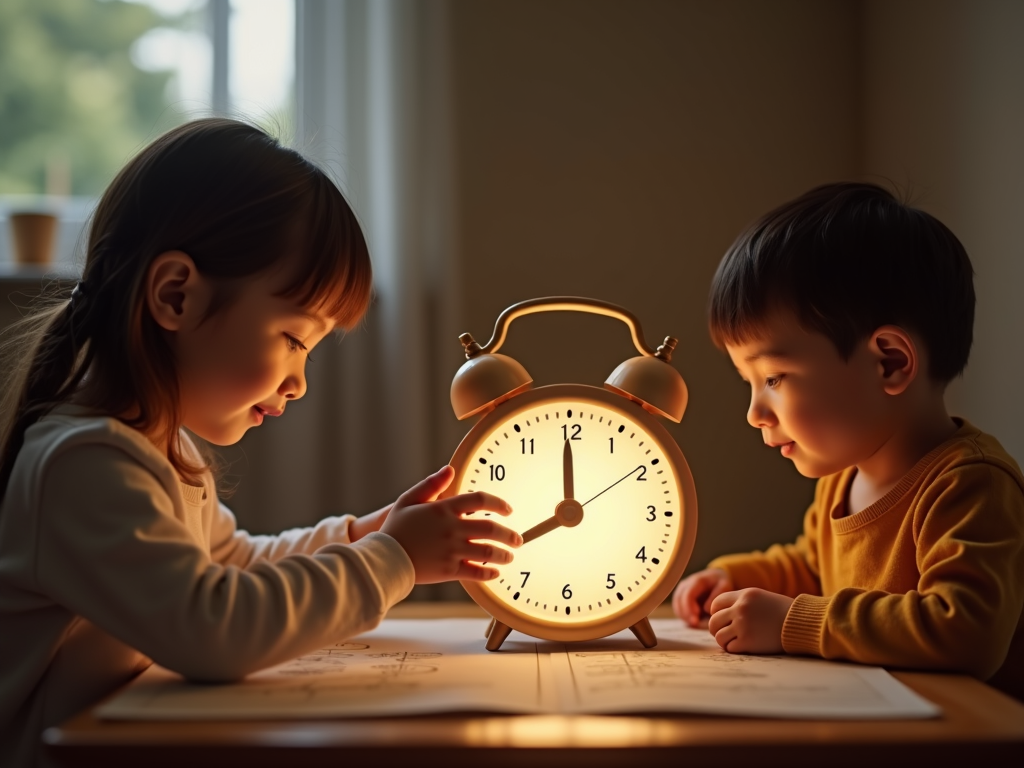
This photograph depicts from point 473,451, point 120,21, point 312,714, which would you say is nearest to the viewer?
point 312,714

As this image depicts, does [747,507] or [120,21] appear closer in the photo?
[747,507]

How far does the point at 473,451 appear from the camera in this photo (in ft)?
3.35

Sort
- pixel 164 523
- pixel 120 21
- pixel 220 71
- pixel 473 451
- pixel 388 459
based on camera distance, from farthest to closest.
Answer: pixel 120 21, pixel 220 71, pixel 388 459, pixel 473 451, pixel 164 523

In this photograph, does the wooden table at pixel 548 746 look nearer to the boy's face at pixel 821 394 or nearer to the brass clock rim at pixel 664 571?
the brass clock rim at pixel 664 571

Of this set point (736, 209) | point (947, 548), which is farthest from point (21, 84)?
point (947, 548)

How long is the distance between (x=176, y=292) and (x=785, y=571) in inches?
33.3

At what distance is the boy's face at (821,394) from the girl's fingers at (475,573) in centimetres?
38

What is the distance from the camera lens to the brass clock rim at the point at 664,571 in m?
1.01

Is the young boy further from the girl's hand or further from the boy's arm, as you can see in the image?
the girl's hand

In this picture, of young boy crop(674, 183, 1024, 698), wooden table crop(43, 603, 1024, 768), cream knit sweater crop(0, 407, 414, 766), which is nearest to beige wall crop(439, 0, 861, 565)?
young boy crop(674, 183, 1024, 698)

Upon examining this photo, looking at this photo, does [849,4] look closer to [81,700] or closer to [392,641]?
[392,641]

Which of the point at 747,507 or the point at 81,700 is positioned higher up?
the point at 81,700

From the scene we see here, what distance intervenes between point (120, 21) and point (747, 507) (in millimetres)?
1537

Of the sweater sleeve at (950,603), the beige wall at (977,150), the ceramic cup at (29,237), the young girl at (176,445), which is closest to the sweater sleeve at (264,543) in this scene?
the young girl at (176,445)
